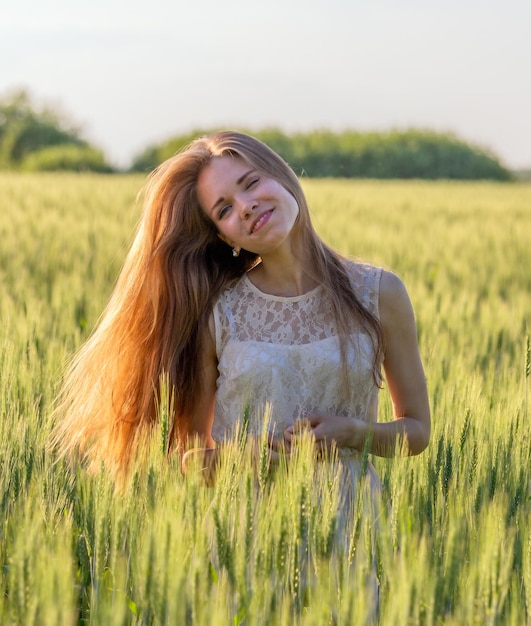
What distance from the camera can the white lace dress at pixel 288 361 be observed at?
82.1 inches

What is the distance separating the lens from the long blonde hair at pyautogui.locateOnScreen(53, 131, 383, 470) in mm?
2145

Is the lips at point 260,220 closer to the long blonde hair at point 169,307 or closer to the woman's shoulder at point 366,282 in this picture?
the long blonde hair at point 169,307

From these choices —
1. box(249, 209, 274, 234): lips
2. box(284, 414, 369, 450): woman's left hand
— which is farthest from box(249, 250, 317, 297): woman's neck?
box(284, 414, 369, 450): woman's left hand

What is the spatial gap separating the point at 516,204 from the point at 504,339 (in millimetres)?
8698

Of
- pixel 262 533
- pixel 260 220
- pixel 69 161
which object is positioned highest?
pixel 69 161

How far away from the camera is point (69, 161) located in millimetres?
34562

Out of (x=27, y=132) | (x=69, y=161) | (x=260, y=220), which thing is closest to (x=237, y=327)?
(x=260, y=220)

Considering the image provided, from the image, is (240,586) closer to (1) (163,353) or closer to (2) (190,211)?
(1) (163,353)

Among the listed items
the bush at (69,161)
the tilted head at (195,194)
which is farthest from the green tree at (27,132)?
the tilted head at (195,194)

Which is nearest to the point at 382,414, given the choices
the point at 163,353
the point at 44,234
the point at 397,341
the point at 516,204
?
the point at 397,341

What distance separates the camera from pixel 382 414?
97.3 inches

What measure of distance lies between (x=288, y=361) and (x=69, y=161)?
3355cm

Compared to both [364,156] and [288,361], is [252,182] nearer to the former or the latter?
[288,361]

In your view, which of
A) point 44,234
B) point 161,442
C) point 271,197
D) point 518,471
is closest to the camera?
point 161,442
